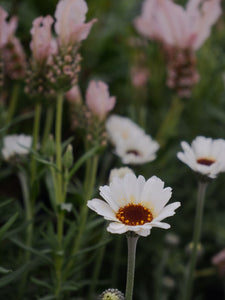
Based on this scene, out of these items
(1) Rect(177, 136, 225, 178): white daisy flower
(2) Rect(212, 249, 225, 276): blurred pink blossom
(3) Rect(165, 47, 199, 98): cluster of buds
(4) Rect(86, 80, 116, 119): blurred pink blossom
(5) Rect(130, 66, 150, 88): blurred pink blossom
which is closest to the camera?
(1) Rect(177, 136, 225, 178): white daisy flower

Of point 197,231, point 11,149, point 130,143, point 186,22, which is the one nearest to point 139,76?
point 186,22

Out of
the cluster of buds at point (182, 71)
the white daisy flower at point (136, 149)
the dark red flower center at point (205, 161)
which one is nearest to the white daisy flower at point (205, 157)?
the dark red flower center at point (205, 161)

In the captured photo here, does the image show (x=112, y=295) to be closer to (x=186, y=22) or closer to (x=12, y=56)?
(x=12, y=56)

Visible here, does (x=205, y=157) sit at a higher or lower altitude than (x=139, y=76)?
lower

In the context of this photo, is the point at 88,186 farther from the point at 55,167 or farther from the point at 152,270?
the point at 152,270

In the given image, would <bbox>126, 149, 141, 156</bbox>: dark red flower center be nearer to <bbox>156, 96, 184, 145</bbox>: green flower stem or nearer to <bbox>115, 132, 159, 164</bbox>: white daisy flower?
<bbox>115, 132, 159, 164</bbox>: white daisy flower

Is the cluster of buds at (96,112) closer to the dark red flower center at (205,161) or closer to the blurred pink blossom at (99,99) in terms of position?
the blurred pink blossom at (99,99)

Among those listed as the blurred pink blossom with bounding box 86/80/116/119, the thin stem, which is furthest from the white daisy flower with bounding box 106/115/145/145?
the thin stem
